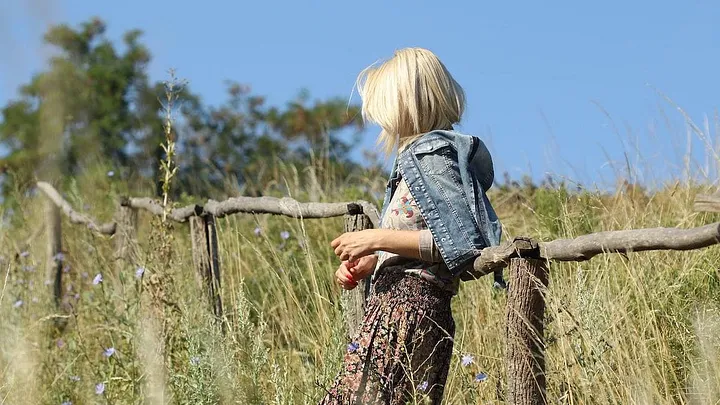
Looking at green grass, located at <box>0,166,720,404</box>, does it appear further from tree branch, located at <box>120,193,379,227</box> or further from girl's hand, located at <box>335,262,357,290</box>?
girl's hand, located at <box>335,262,357,290</box>

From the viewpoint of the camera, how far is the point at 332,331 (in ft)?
12.0

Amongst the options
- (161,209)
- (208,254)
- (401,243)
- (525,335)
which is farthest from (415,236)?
(161,209)

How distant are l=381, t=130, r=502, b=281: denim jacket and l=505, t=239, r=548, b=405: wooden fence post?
161mm

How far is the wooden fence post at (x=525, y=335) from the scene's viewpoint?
275 centimetres

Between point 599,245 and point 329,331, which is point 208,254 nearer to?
point 329,331

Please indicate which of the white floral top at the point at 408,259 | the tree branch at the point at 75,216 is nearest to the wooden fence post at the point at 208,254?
the tree branch at the point at 75,216

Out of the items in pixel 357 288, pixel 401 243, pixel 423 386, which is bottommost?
pixel 423 386

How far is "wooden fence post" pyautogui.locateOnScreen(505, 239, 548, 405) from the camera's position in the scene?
2.75 m

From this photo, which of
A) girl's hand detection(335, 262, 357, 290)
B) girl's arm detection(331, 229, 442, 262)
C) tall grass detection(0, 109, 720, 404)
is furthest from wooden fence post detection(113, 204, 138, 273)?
girl's arm detection(331, 229, 442, 262)

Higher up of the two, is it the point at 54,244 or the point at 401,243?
the point at 54,244

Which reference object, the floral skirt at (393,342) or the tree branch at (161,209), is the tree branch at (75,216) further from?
the floral skirt at (393,342)

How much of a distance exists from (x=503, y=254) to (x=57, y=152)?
2.02m

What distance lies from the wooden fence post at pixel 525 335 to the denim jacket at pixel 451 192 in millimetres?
161

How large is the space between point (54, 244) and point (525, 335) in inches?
226
